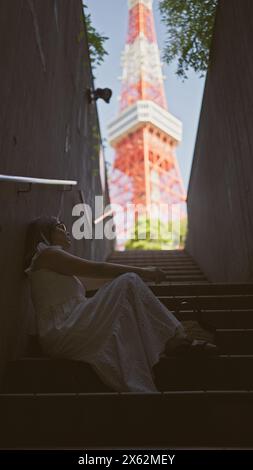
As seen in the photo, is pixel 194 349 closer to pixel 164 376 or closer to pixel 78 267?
pixel 164 376

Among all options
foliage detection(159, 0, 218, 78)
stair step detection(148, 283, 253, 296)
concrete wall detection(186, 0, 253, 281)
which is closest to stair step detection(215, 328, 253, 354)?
stair step detection(148, 283, 253, 296)

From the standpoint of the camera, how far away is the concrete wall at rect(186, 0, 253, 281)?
334cm

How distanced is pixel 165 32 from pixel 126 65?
29.2m

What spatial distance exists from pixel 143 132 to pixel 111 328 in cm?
2795

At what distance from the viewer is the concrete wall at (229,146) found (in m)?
3.34

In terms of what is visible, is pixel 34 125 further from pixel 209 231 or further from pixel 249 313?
pixel 209 231

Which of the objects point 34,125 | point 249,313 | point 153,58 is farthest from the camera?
point 153,58

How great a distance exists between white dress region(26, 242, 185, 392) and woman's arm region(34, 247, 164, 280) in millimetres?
65

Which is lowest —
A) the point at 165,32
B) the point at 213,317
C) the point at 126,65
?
the point at 213,317

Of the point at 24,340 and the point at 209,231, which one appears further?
the point at 209,231

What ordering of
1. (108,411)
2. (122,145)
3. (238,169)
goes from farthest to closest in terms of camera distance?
(122,145), (238,169), (108,411)

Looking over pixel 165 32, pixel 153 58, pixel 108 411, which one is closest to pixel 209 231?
pixel 165 32

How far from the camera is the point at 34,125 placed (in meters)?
2.63

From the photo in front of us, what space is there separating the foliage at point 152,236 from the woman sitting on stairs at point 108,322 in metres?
18.1
